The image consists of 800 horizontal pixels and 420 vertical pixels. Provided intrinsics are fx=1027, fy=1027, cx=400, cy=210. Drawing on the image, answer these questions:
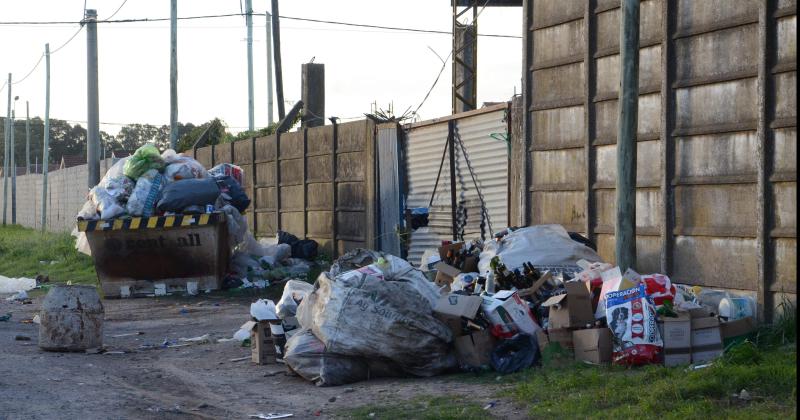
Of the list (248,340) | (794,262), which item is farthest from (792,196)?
(248,340)

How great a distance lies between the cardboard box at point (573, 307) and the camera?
733 centimetres

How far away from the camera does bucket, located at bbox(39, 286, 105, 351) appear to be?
9.08 m

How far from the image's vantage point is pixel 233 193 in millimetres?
15281

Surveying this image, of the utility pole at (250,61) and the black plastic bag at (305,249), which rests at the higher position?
the utility pole at (250,61)

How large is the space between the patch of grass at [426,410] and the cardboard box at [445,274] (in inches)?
118

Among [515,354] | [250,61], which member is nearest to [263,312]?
[515,354]

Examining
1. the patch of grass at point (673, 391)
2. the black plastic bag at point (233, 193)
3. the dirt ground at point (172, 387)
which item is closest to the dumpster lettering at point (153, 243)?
the black plastic bag at point (233, 193)

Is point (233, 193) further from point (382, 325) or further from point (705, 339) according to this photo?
point (705, 339)

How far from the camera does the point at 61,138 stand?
94062 mm

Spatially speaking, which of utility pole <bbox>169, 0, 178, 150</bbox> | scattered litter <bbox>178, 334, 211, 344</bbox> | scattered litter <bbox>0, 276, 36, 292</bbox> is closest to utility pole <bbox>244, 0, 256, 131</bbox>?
utility pole <bbox>169, 0, 178, 150</bbox>

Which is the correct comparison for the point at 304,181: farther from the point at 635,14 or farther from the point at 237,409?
the point at 237,409

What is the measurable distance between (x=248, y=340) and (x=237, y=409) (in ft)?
9.62

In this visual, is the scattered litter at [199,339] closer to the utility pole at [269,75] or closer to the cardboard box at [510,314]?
the cardboard box at [510,314]

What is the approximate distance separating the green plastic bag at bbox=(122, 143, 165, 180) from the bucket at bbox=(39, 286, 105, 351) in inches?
205
